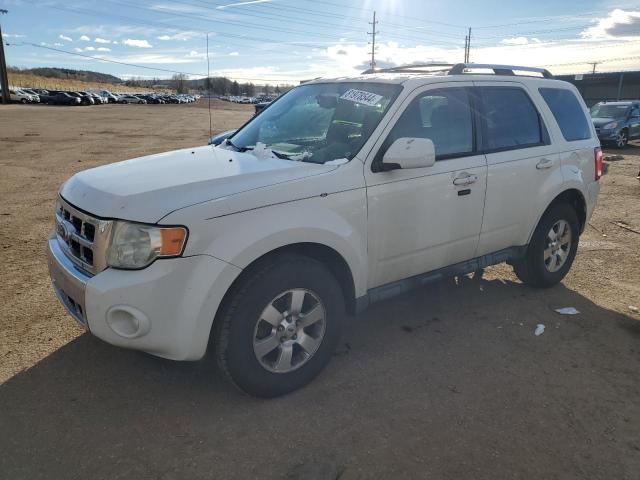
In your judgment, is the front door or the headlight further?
the front door

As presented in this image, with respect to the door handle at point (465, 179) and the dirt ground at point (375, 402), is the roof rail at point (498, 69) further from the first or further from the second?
the dirt ground at point (375, 402)

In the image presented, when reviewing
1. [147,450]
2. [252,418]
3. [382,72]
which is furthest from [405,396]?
[382,72]

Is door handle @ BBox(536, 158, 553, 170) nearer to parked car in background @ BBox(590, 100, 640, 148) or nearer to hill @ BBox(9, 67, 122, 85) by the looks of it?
parked car in background @ BBox(590, 100, 640, 148)

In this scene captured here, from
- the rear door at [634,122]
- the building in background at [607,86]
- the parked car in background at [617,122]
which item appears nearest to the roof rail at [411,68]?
the parked car in background at [617,122]

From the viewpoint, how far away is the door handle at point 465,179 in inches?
150

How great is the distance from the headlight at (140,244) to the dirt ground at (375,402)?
0.95 m

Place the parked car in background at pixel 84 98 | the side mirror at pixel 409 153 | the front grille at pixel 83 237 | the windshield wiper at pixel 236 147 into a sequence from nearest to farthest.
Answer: the front grille at pixel 83 237 → the side mirror at pixel 409 153 → the windshield wiper at pixel 236 147 → the parked car in background at pixel 84 98

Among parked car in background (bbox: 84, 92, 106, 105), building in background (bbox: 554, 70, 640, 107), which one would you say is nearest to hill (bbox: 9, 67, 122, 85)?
parked car in background (bbox: 84, 92, 106, 105)

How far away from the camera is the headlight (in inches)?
104

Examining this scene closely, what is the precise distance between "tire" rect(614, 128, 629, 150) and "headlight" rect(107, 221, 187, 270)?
18.9 metres

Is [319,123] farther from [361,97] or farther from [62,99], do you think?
[62,99]

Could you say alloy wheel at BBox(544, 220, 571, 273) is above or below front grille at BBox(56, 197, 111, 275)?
below

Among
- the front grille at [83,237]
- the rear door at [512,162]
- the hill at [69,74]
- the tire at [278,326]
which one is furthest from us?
the hill at [69,74]

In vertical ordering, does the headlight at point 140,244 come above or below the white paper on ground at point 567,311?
above
